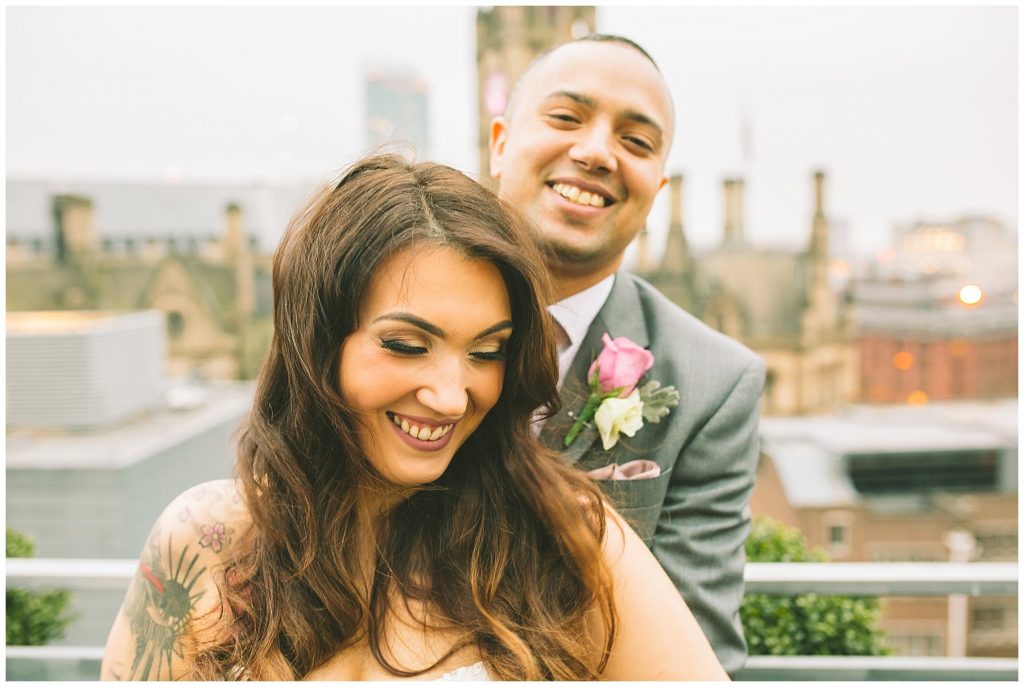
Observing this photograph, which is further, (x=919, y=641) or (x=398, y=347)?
(x=919, y=641)

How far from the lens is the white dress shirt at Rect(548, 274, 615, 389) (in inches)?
78.1

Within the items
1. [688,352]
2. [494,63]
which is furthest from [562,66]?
[494,63]

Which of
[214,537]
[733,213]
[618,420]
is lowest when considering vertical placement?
[733,213]

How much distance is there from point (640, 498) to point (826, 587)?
35.8 inches

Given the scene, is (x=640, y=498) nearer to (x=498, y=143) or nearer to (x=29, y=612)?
(x=498, y=143)

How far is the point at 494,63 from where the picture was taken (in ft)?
69.5

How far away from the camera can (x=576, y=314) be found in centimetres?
200

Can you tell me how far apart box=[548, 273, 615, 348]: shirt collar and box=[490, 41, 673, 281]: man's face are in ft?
0.35

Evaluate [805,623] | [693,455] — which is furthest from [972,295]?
[693,455]

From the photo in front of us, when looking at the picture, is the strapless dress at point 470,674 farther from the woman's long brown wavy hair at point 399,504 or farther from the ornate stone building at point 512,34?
the ornate stone building at point 512,34

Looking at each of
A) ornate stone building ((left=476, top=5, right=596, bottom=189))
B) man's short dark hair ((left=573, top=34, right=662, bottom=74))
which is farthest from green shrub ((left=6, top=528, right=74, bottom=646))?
ornate stone building ((left=476, top=5, right=596, bottom=189))

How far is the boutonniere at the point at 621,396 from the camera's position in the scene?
6.06ft

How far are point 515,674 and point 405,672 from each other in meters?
0.22

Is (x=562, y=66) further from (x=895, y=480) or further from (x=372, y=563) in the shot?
(x=895, y=480)
